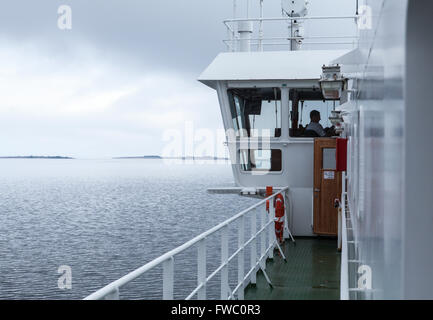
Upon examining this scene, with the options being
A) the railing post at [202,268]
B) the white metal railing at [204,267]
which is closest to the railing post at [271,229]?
the white metal railing at [204,267]

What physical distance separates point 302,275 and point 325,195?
2666mm

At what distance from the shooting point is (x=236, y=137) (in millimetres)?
11047

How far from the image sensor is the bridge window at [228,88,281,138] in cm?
1098

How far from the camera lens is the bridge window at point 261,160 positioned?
11.0m

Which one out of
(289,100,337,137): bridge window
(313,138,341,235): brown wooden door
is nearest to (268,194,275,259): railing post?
(313,138,341,235): brown wooden door

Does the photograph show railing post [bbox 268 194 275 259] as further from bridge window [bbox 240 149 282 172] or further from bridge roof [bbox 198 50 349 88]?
bridge roof [bbox 198 50 349 88]

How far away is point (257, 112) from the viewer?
11.2 m

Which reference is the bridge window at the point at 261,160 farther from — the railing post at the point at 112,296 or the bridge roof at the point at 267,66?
the railing post at the point at 112,296

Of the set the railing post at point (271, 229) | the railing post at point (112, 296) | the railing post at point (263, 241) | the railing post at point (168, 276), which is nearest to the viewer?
the railing post at point (112, 296)

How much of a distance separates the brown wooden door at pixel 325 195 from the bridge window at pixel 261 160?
40.9 inches

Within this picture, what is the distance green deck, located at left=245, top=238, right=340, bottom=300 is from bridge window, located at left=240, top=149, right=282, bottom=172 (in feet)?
5.52
